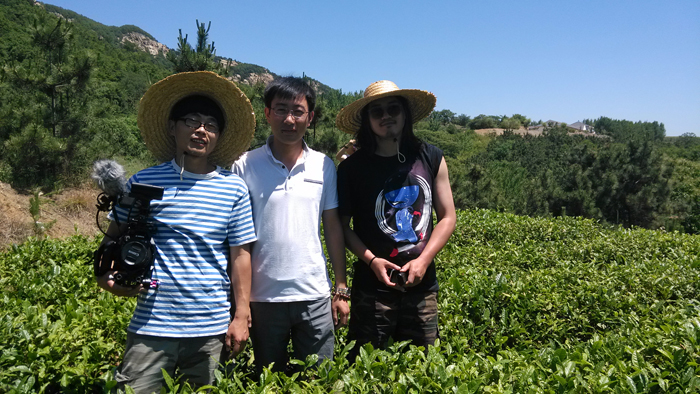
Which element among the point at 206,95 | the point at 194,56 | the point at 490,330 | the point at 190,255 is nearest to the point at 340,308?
the point at 190,255

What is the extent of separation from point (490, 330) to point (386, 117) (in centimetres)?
152

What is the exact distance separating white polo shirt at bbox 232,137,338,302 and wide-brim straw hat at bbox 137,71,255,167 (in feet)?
0.37

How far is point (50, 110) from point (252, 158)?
346 inches

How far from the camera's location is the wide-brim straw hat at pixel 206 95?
72.8 inches

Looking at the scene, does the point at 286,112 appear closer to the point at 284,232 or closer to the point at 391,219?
the point at 284,232

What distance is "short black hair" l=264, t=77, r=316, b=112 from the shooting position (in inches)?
76.5

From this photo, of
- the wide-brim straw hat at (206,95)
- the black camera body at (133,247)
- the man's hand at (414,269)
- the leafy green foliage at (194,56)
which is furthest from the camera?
the leafy green foliage at (194,56)

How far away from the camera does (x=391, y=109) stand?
218cm

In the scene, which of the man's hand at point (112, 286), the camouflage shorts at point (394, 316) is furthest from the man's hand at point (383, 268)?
the man's hand at point (112, 286)

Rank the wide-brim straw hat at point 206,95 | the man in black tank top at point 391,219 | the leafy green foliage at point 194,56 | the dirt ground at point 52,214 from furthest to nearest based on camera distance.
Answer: the leafy green foliage at point 194,56, the dirt ground at point 52,214, the man in black tank top at point 391,219, the wide-brim straw hat at point 206,95

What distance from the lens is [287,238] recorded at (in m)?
1.87

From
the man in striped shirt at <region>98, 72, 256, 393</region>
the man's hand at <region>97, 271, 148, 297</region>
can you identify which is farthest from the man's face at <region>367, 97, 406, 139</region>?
the man's hand at <region>97, 271, 148, 297</region>

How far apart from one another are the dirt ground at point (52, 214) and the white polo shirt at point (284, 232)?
511cm

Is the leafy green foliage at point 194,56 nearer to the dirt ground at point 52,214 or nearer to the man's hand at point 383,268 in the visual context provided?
the dirt ground at point 52,214
